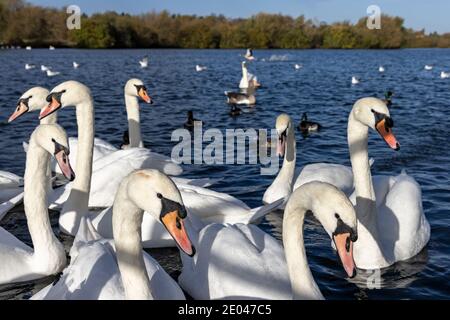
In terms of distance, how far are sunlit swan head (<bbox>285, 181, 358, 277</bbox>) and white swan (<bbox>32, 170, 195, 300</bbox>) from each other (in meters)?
0.84

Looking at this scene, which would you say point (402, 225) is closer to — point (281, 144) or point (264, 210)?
point (264, 210)

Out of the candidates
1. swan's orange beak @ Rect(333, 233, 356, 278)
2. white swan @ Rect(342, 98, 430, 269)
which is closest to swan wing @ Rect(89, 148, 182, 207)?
white swan @ Rect(342, 98, 430, 269)

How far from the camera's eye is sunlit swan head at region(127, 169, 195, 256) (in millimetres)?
3572

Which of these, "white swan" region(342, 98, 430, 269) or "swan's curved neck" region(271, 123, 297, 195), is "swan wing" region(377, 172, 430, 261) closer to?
"white swan" region(342, 98, 430, 269)

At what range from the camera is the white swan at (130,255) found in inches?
142

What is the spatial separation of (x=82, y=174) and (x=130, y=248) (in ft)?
8.96

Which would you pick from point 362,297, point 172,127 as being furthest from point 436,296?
point 172,127

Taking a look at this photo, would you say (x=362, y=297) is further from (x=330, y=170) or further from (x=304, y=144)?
(x=304, y=144)

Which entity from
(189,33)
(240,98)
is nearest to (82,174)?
(240,98)

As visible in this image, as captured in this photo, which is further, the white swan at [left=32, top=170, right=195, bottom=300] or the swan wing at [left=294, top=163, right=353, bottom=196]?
the swan wing at [left=294, top=163, right=353, bottom=196]

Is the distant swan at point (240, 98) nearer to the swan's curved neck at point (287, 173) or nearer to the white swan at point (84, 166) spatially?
the swan's curved neck at point (287, 173)

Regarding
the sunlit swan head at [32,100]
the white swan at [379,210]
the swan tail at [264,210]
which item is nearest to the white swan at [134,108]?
the sunlit swan head at [32,100]

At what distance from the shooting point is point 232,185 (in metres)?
8.97

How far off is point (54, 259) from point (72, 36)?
78.9 m
